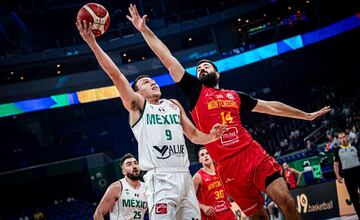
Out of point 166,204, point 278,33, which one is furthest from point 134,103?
point 278,33

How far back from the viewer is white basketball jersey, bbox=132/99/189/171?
4.48 m

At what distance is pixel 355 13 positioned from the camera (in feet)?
84.4

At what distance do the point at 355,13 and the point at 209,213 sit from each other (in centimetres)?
2234

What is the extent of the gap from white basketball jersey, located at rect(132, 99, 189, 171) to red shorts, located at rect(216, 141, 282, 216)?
90 centimetres

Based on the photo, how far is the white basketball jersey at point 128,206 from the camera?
6773 mm

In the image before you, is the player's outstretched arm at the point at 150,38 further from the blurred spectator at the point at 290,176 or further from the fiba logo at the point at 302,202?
the blurred spectator at the point at 290,176

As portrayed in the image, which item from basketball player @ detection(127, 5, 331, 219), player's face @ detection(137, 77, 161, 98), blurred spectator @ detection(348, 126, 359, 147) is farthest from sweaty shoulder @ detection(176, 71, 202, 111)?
blurred spectator @ detection(348, 126, 359, 147)

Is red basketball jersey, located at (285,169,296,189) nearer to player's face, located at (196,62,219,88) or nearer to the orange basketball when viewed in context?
player's face, located at (196,62,219,88)

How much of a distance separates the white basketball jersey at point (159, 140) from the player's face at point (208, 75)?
119cm

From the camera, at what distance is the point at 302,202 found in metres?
12.4

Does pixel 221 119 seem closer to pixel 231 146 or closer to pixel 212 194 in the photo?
pixel 231 146

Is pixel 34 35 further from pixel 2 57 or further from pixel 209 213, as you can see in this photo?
pixel 209 213

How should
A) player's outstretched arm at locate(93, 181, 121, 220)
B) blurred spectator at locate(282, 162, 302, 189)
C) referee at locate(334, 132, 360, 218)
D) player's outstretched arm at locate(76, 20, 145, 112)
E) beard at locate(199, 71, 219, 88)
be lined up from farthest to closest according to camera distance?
blurred spectator at locate(282, 162, 302, 189) → referee at locate(334, 132, 360, 218) → player's outstretched arm at locate(93, 181, 121, 220) → beard at locate(199, 71, 219, 88) → player's outstretched arm at locate(76, 20, 145, 112)

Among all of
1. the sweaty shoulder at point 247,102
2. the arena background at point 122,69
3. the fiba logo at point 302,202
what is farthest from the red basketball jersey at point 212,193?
the arena background at point 122,69
